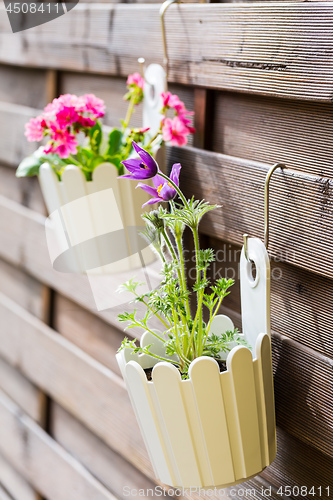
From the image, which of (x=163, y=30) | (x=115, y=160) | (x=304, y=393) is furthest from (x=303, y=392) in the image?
(x=163, y=30)

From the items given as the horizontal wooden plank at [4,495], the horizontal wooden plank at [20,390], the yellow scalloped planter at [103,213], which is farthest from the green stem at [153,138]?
the horizontal wooden plank at [4,495]

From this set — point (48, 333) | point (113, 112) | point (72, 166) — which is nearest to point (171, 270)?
point (72, 166)

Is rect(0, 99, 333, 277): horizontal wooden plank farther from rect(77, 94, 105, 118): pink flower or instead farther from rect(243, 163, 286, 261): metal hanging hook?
rect(77, 94, 105, 118): pink flower

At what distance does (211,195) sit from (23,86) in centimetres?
77

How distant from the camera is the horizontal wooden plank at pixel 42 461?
1.22m

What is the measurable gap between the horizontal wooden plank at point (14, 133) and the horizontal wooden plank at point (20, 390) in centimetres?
60

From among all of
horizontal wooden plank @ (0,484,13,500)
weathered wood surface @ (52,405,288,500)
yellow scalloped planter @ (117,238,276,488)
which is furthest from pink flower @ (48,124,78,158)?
horizontal wooden plank @ (0,484,13,500)

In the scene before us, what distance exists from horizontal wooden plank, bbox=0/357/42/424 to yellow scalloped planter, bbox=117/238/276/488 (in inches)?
33.8

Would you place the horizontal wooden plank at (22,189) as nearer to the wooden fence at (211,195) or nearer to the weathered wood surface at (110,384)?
the wooden fence at (211,195)

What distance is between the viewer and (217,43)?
29.6 inches

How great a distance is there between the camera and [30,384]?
1486mm

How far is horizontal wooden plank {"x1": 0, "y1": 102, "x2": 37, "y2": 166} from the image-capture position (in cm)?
129

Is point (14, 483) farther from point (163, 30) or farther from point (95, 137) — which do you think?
point (163, 30)

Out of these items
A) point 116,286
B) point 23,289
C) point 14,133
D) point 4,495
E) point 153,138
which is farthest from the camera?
point 4,495
